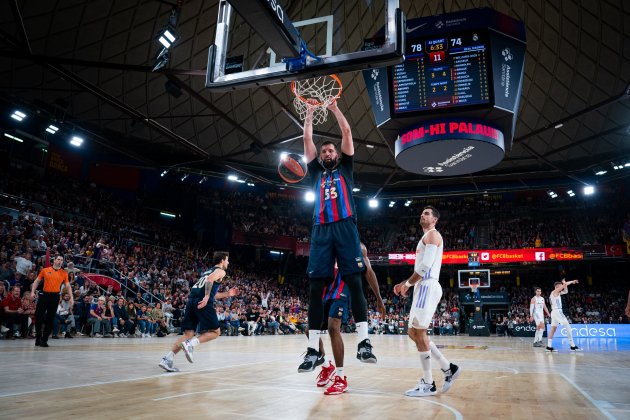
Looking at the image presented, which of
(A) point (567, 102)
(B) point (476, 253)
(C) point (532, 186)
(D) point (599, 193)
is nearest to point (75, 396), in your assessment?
(A) point (567, 102)

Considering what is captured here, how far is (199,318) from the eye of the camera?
6891 millimetres

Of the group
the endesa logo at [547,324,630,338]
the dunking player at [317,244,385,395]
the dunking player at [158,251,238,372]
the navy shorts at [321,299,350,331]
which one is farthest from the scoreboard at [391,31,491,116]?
the endesa logo at [547,324,630,338]

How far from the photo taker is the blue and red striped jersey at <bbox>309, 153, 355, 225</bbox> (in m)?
4.52

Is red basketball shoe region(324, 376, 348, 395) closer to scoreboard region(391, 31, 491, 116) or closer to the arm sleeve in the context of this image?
the arm sleeve

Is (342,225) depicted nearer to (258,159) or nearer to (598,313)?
(258,159)

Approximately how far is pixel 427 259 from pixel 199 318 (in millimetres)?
3832

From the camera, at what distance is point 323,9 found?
2161 centimetres

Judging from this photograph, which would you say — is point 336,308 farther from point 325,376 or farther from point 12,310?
point 12,310

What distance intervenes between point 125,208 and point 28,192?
680 centimetres

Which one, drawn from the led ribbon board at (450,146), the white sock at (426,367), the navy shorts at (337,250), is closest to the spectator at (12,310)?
the navy shorts at (337,250)

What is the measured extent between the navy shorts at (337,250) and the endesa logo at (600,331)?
20.8 metres

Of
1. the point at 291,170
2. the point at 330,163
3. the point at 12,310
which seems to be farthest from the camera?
the point at 12,310

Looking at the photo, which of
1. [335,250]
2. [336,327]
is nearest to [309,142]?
[335,250]

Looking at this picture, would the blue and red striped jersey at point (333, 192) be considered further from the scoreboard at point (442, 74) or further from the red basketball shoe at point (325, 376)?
the scoreboard at point (442, 74)
